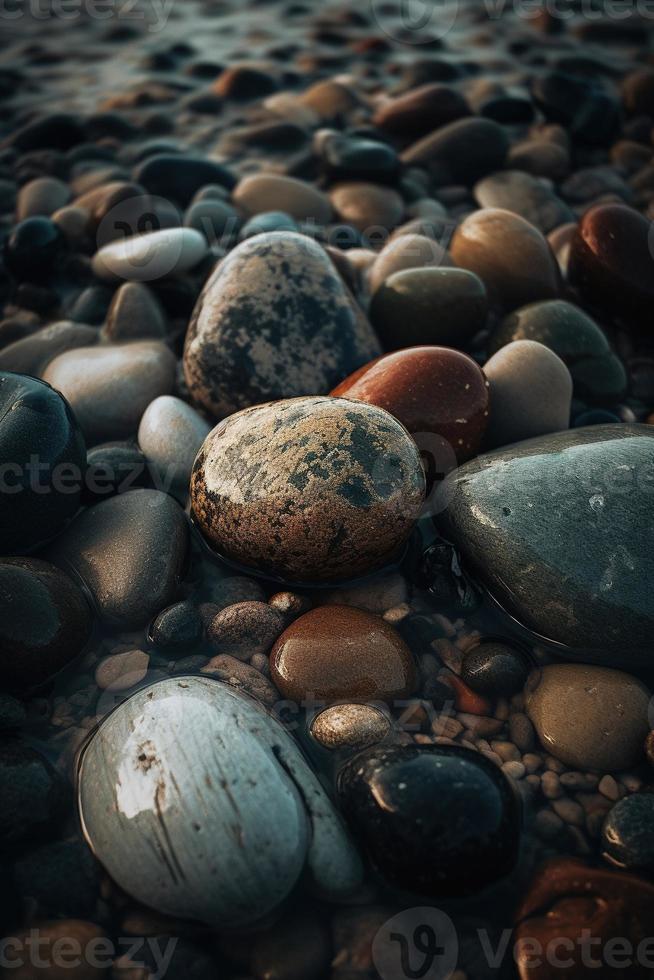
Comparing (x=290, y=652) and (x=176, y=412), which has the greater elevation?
(x=176, y=412)

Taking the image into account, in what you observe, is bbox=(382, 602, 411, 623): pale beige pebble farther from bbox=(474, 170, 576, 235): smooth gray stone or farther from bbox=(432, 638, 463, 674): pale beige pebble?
bbox=(474, 170, 576, 235): smooth gray stone

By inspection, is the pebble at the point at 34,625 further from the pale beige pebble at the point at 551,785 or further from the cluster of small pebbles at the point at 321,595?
the pale beige pebble at the point at 551,785

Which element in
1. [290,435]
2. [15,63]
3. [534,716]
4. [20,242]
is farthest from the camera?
[15,63]

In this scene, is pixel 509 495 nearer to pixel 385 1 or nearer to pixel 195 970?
pixel 195 970

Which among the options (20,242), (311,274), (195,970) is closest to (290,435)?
(311,274)

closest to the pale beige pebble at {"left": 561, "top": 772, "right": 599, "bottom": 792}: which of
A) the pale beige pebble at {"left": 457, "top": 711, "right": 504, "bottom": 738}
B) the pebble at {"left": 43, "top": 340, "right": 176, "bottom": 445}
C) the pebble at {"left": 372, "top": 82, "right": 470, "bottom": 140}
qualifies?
the pale beige pebble at {"left": 457, "top": 711, "right": 504, "bottom": 738}

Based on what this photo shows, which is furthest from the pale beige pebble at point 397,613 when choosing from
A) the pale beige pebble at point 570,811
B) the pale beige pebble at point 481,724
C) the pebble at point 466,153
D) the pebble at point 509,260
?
the pebble at point 466,153
